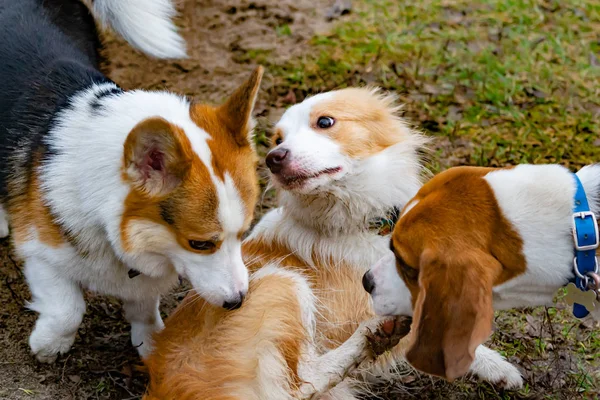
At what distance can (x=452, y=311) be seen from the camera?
2436mm

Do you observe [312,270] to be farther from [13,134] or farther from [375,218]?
[13,134]

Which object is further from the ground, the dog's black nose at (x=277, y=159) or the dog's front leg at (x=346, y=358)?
the dog's black nose at (x=277, y=159)

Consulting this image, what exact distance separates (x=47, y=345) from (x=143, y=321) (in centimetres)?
47

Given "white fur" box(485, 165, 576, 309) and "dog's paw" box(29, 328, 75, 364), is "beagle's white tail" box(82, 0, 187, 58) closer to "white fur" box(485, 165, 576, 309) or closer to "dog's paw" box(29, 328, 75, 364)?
"dog's paw" box(29, 328, 75, 364)

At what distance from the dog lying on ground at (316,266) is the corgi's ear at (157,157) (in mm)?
583

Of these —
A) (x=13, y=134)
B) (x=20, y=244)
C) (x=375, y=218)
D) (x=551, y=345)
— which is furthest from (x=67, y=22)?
(x=551, y=345)

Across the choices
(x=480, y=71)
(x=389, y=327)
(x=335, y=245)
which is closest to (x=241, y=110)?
(x=335, y=245)

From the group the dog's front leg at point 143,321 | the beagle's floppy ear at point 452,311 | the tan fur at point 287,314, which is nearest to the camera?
the beagle's floppy ear at point 452,311

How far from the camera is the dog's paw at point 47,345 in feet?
11.0

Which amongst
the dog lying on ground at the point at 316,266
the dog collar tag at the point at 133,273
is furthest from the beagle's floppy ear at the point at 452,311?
the dog collar tag at the point at 133,273

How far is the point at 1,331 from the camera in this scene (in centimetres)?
374

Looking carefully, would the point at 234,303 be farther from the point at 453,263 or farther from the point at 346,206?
the point at 453,263

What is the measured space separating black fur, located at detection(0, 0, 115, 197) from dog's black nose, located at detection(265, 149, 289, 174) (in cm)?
89

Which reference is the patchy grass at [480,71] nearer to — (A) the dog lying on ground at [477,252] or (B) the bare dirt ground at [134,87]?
(B) the bare dirt ground at [134,87]
